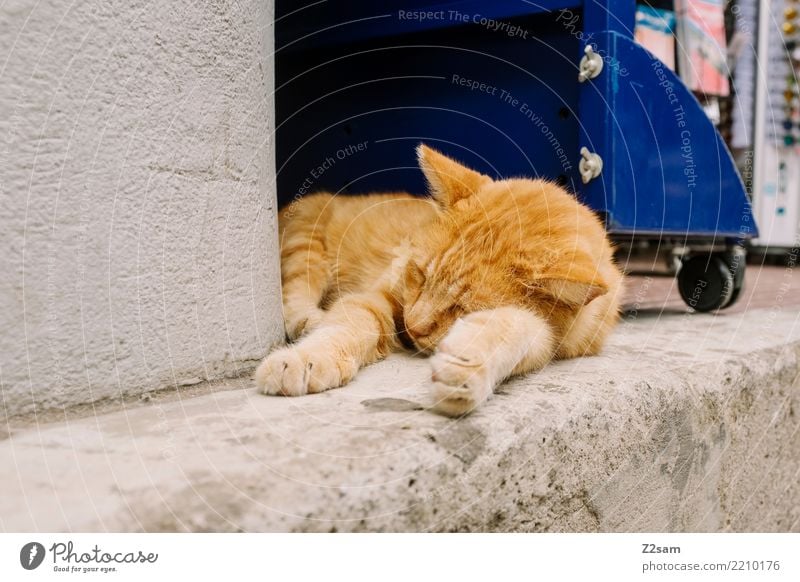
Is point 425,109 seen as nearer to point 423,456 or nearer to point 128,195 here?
point 128,195

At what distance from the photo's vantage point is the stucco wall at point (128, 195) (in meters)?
0.92

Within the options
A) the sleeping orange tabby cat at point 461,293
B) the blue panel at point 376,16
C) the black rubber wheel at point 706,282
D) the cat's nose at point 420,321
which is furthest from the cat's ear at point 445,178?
the black rubber wheel at point 706,282

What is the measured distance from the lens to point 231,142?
121 centimetres

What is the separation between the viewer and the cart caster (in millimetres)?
2359

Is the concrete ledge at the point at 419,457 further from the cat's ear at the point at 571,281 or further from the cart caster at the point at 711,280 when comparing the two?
the cart caster at the point at 711,280

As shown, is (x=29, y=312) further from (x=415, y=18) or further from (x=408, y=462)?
(x=415, y=18)

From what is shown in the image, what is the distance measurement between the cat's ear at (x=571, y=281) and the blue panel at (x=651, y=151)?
617 millimetres

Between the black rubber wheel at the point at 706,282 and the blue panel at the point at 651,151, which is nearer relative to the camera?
the blue panel at the point at 651,151

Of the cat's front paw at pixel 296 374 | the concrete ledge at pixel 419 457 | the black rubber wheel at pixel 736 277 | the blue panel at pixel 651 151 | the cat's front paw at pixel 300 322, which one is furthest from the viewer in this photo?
the black rubber wheel at pixel 736 277

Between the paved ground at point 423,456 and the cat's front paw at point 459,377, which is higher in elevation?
the cat's front paw at point 459,377

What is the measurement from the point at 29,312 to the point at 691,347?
62.8 inches

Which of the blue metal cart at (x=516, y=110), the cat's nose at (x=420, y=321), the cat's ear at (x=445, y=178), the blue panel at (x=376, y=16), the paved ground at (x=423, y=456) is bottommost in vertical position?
the paved ground at (x=423, y=456)

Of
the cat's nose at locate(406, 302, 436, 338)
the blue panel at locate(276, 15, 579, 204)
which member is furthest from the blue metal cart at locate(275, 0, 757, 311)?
the cat's nose at locate(406, 302, 436, 338)

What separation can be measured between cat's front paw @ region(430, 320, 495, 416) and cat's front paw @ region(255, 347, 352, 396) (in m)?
0.22
